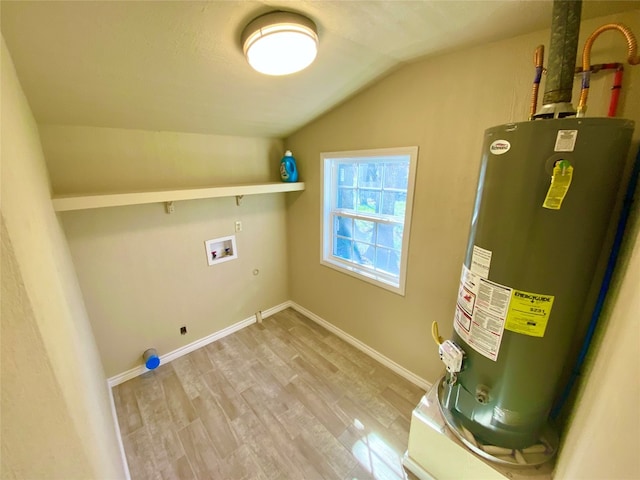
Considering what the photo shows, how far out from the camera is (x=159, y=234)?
2006mm

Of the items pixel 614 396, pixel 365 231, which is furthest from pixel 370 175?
pixel 614 396

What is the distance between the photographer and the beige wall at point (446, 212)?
28.4 inches

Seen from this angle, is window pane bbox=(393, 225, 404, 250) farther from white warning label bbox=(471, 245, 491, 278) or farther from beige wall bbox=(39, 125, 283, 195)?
beige wall bbox=(39, 125, 283, 195)

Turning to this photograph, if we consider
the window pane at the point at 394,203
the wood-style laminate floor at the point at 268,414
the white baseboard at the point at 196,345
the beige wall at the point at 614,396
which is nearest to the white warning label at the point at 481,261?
the beige wall at the point at 614,396

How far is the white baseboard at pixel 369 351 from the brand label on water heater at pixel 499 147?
5.59ft

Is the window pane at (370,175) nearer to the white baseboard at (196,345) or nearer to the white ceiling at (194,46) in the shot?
the white ceiling at (194,46)

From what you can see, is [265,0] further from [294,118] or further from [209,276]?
[209,276]

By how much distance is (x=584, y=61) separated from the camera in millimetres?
920

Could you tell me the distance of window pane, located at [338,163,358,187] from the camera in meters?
2.25

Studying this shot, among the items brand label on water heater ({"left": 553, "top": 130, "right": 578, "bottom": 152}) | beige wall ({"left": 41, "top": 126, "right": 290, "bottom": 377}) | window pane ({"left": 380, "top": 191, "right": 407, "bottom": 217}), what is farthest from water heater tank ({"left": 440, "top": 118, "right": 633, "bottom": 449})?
beige wall ({"left": 41, "top": 126, "right": 290, "bottom": 377})

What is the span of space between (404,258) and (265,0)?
62.7 inches

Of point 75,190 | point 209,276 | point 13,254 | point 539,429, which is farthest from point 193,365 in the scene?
point 539,429

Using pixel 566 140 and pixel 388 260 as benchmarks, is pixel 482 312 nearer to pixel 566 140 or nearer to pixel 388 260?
pixel 566 140

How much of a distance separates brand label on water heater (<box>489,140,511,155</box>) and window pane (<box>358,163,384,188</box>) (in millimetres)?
1103
